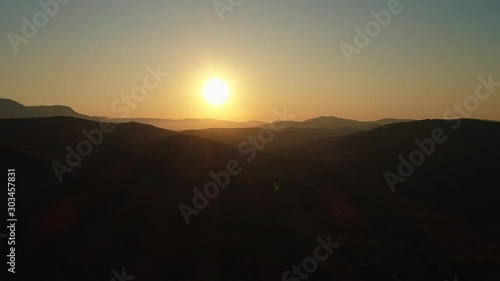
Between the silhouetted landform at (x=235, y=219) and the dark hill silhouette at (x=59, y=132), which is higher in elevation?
the dark hill silhouette at (x=59, y=132)

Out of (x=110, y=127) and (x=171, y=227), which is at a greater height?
(x=110, y=127)

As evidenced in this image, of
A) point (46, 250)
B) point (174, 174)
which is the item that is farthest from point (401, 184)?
point (46, 250)

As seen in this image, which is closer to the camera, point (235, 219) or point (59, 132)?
point (235, 219)

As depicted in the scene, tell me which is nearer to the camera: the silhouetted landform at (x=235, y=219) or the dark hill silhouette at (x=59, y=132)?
the silhouetted landform at (x=235, y=219)

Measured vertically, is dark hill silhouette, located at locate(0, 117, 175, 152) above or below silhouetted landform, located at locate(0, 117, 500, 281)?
above

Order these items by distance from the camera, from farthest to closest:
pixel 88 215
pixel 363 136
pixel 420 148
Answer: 1. pixel 363 136
2. pixel 420 148
3. pixel 88 215

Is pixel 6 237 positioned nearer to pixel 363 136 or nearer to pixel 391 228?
pixel 391 228

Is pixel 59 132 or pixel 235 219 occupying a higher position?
pixel 59 132

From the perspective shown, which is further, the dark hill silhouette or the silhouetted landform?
the dark hill silhouette
